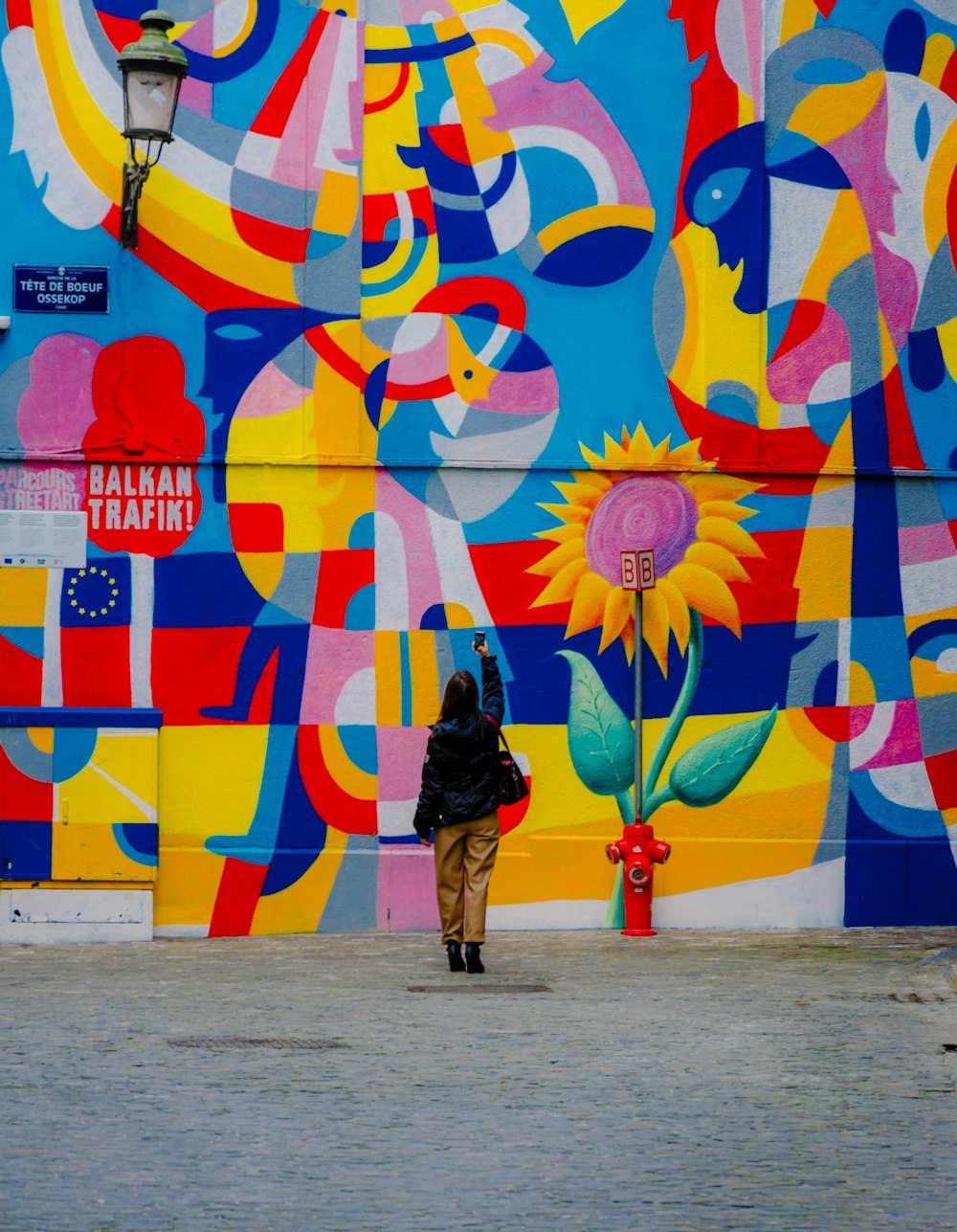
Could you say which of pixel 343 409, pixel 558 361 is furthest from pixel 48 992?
pixel 558 361

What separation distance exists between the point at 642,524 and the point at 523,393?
125cm

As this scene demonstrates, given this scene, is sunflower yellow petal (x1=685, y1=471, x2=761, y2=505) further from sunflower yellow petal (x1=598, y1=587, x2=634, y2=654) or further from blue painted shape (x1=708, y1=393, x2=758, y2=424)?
sunflower yellow petal (x1=598, y1=587, x2=634, y2=654)

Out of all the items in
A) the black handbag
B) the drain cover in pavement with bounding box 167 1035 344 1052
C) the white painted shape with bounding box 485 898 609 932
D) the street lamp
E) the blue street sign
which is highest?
the street lamp

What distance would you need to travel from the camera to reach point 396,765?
1372cm

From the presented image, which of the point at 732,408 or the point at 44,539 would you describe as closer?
the point at 44,539

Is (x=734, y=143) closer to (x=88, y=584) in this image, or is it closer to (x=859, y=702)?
(x=859, y=702)

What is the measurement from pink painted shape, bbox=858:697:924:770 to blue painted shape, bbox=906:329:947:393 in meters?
2.27

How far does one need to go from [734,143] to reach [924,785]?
4.74 m

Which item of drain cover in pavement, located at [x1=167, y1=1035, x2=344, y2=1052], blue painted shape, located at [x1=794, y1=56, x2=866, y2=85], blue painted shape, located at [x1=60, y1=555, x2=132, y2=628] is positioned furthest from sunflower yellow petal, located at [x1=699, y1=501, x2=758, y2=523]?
drain cover in pavement, located at [x1=167, y1=1035, x2=344, y2=1052]

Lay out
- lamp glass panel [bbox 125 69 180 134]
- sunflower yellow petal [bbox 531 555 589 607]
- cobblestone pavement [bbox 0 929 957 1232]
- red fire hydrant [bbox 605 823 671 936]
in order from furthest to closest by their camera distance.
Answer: sunflower yellow petal [bbox 531 555 589 607] → red fire hydrant [bbox 605 823 671 936] → lamp glass panel [bbox 125 69 180 134] → cobblestone pavement [bbox 0 929 957 1232]

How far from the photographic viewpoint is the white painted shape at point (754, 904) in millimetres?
13883

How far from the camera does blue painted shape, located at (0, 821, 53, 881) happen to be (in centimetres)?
1338

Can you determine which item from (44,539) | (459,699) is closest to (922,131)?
(459,699)

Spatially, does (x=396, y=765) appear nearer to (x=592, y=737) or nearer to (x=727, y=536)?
(x=592, y=737)
